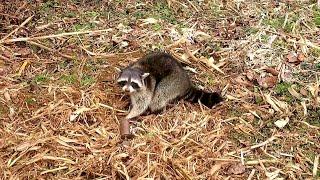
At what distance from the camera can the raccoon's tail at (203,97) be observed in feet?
16.1

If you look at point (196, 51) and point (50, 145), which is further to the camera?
point (196, 51)

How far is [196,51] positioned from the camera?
5.65m

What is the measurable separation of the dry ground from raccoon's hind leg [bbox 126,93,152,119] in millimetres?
78

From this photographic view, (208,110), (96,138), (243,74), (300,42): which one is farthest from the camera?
(300,42)

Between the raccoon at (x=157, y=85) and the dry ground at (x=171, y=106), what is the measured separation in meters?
0.11

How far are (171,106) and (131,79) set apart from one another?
44cm

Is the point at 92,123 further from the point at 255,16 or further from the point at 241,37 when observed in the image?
the point at 255,16

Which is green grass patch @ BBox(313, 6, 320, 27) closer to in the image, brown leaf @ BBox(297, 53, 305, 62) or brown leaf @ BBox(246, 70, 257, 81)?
brown leaf @ BBox(297, 53, 305, 62)

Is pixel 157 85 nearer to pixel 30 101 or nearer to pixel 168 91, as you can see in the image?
pixel 168 91

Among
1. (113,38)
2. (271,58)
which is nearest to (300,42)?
(271,58)

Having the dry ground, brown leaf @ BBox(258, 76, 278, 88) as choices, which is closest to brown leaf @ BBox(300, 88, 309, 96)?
the dry ground

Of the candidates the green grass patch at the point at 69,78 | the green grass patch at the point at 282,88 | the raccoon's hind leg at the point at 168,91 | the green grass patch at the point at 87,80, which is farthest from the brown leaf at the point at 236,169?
the green grass patch at the point at 69,78

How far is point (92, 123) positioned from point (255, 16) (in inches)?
92.8

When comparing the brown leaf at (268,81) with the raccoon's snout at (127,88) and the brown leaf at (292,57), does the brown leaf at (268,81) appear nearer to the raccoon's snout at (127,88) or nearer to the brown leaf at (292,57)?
the brown leaf at (292,57)
